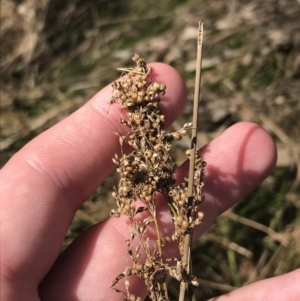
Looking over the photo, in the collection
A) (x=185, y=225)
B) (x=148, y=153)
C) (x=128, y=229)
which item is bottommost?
(x=128, y=229)

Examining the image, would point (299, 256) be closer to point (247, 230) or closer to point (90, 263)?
point (247, 230)

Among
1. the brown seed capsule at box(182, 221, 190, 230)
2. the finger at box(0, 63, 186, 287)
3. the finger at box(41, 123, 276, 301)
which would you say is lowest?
the finger at box(41, 123, 276, 301)

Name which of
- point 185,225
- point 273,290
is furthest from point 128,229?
point 273,290

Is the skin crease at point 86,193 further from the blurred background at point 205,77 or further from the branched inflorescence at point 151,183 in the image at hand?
the blurred background at point 205,77

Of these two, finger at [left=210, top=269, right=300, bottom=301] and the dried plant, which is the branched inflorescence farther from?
finger at [left=210, top=269, right=300, bottom=301]

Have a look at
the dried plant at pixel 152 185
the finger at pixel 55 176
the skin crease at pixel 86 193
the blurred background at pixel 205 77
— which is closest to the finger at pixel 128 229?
the skin crease at pixel 86 193

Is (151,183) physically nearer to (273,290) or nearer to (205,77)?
(273,290)

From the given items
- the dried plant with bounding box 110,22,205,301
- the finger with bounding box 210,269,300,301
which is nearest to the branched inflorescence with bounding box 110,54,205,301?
the dried plant with bounding box 110,22,205,301

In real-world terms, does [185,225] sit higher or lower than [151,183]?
lower
